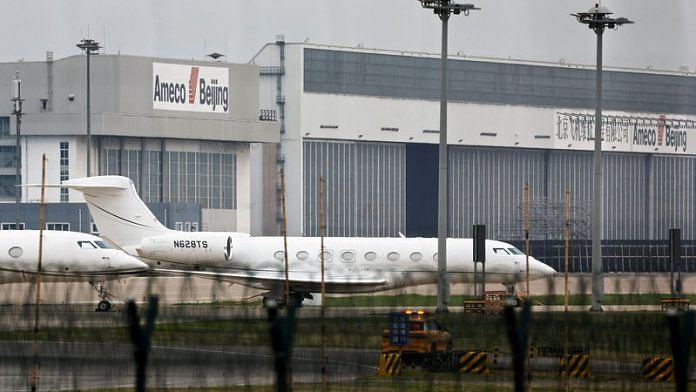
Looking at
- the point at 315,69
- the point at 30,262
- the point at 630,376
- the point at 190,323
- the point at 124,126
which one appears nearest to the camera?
the point at 190,323

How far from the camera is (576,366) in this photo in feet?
62.4

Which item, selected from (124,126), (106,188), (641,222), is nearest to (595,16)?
(106,188)

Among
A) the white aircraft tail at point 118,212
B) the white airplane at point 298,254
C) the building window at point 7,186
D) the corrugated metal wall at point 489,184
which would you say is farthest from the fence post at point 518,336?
the corrugated metal wall at point 489,184

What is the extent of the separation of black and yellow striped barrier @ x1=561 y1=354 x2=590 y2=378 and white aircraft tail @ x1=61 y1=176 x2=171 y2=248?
39539 millimetres

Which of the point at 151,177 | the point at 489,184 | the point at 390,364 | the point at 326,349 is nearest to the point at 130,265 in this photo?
the point at 390,364

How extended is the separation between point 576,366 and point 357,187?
3779 inches

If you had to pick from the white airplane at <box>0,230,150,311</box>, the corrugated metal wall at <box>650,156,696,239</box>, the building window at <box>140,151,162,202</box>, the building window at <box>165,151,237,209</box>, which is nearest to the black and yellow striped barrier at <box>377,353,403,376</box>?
the white airplane at <box>0,230,150,311</box>

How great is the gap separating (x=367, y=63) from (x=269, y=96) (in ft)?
26.2

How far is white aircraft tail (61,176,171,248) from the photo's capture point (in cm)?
5681

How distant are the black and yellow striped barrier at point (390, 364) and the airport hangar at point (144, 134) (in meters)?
76.5

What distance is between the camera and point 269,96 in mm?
111438

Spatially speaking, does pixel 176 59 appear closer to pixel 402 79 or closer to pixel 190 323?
pixel 402 79

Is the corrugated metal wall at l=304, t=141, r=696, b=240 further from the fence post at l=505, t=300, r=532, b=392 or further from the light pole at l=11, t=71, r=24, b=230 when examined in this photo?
the fence post at l=505, t=300, r=532, b=392

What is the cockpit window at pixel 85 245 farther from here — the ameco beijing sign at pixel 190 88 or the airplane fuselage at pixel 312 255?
the ameco beijing sign at pixel 190 88
